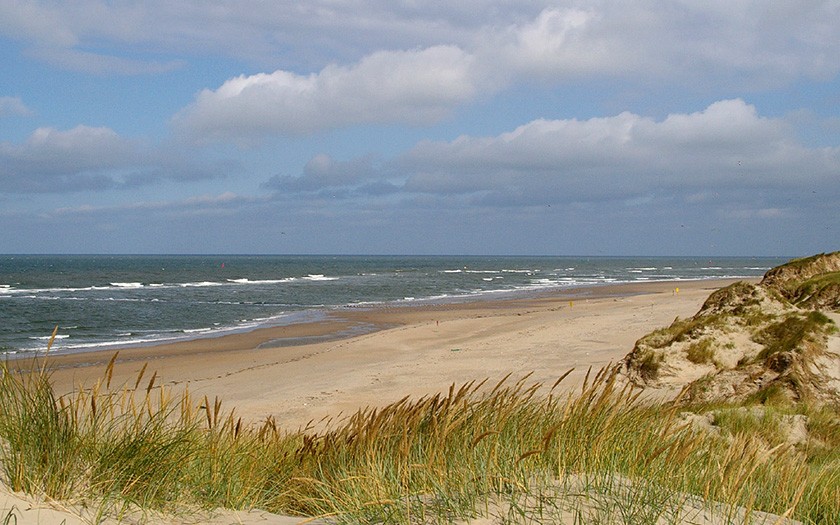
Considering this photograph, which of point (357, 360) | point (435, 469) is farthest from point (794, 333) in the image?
point (357, 360)

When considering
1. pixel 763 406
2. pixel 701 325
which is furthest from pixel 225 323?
pixel 763 406

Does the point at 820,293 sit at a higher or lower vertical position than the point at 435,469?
higher

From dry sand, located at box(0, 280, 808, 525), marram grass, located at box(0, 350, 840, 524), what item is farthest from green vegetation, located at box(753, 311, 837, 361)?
marram grass, located at box(0, 350, 840, 524)

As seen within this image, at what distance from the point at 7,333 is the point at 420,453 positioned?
87.5 feet

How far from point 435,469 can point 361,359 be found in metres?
16.0

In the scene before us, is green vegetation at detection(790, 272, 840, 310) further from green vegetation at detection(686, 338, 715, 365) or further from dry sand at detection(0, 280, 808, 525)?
dry sand at detection(0, 280, 808, 525)

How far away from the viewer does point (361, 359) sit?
1942 cm

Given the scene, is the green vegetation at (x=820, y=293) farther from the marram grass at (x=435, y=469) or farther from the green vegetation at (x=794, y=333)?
the marram grass at (x=435, y=469)

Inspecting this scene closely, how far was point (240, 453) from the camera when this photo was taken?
4582 millimetres

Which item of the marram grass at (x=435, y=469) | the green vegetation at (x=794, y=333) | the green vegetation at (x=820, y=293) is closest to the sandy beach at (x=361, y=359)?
the green vegetation at (x=794, y=333)

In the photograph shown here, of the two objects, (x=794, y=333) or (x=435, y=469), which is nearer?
(x=435, y=469)

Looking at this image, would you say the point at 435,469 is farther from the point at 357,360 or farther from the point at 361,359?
the point at 361,359

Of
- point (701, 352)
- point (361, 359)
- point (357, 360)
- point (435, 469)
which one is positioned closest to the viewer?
point (435, 469)

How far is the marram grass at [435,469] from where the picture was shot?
3285 millimetres
